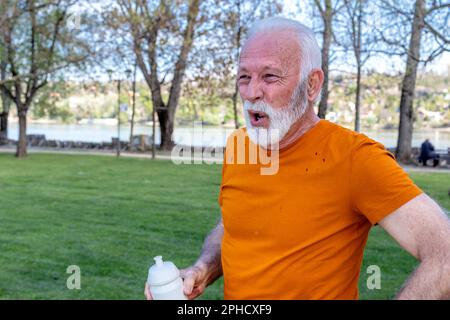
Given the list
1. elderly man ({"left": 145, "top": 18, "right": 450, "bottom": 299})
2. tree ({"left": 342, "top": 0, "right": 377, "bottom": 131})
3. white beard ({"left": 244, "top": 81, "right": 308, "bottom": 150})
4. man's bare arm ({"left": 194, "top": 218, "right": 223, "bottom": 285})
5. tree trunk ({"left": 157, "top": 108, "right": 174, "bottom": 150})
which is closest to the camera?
elderly man ({"left": 145, "top": 18, "right": 450, "bottom": 299})

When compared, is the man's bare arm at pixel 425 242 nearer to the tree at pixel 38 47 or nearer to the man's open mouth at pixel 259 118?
the man's open mouth at pixel 259 118

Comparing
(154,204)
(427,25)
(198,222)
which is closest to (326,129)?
(198,222)

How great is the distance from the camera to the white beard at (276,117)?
2.00m

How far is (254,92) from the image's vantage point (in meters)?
2.01

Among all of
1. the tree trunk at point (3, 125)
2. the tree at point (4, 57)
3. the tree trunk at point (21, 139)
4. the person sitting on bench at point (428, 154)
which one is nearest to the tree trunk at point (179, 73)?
the tree trunk at point (21, 139)

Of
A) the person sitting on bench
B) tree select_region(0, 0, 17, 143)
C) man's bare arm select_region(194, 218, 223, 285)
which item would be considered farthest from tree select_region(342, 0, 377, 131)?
man's bare arm select_region(194, 218, 223, 285)

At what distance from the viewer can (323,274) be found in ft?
6.18

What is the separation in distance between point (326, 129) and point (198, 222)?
29.0ft

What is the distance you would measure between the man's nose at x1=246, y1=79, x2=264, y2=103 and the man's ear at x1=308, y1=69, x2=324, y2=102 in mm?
176

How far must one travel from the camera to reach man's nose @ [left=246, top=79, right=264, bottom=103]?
2.00m

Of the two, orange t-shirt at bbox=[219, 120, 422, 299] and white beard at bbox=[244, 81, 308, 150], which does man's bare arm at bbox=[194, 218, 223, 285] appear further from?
white beard at bbox=[244, 81, 308, 150]

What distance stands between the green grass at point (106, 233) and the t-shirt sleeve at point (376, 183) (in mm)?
4780

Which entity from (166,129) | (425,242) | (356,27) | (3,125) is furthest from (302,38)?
(3,125)

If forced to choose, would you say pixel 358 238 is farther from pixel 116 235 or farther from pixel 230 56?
pixel 230 56
